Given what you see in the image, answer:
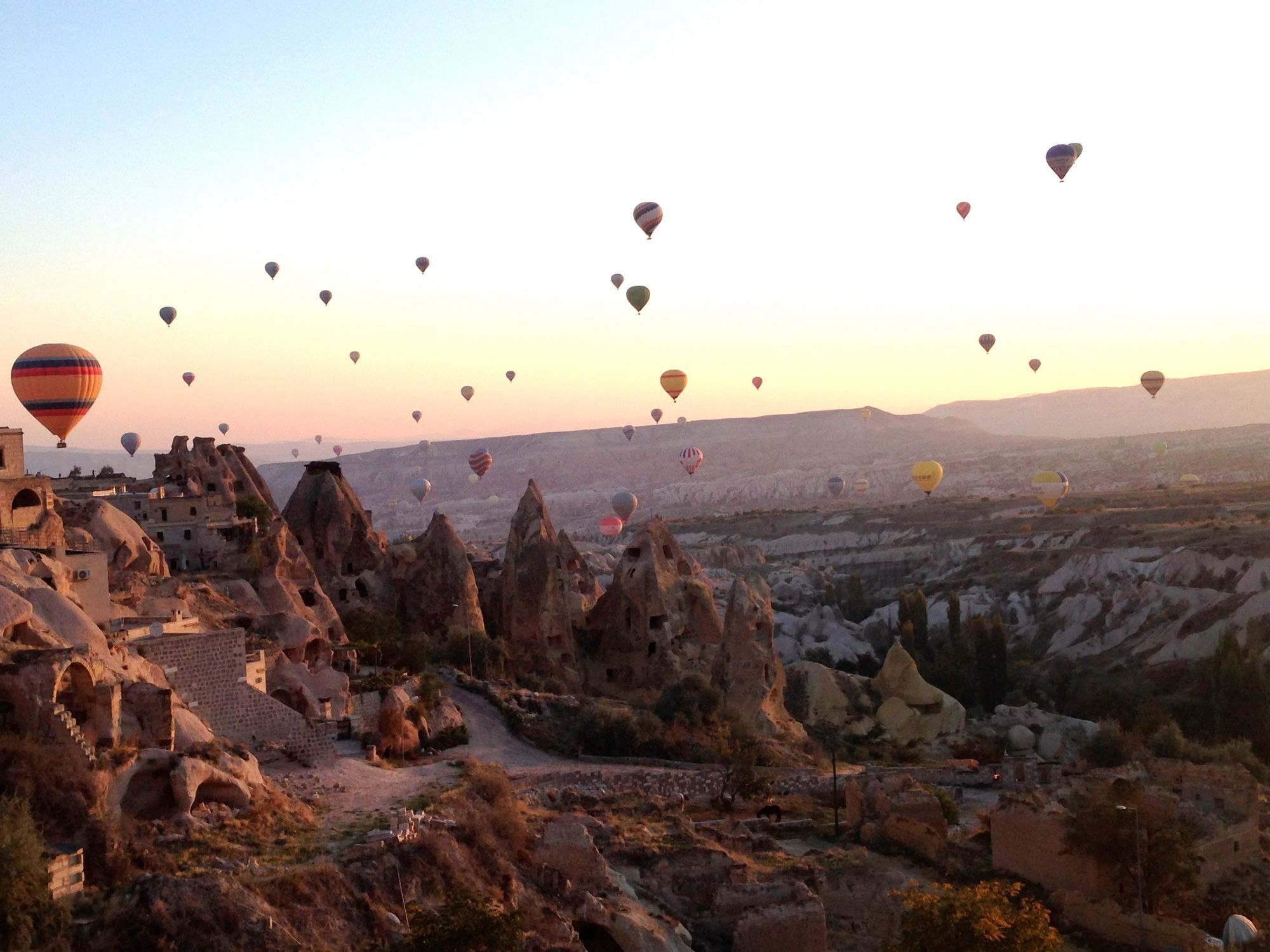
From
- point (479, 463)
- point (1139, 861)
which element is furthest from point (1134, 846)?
point (479, 463)

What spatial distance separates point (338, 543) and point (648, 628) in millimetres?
7669

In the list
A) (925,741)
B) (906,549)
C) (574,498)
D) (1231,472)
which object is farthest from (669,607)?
(574,498)

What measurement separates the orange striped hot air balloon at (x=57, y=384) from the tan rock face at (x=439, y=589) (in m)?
8.09

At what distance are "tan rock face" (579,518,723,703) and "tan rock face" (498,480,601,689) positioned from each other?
60cm

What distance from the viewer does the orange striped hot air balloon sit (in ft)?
95.1

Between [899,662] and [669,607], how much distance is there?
27.2 feet

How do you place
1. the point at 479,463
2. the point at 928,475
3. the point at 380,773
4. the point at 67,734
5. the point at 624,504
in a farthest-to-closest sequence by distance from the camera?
the point at 928,475
the point at 479,463
the point at 624,504
the point at 380,773
the point at 67,734

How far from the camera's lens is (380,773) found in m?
20.9

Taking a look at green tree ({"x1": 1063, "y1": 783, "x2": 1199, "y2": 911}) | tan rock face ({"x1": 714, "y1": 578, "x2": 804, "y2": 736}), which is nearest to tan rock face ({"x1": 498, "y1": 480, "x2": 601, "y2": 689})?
tan rock face ({"x1": 714, "y1": 578, "x2": 804, "y2": 736})

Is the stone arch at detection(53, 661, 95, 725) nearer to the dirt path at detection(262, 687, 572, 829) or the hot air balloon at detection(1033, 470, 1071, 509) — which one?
the dirt path at detection(262, 687, 572, 829)

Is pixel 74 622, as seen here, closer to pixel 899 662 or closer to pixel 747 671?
pixel 747 671

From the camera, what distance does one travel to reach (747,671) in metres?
31.3

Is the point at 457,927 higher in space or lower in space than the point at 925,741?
higher

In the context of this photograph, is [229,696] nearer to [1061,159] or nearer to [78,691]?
[78,691]
